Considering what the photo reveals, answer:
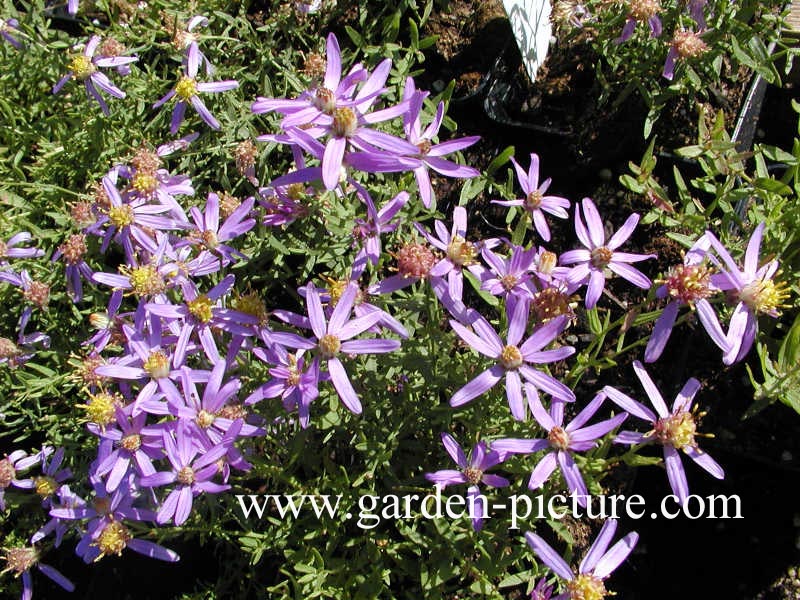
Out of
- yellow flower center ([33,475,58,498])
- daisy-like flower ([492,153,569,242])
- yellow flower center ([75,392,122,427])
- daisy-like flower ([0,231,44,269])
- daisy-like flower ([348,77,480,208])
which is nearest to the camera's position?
daisy-like flower ([348,77,480,208])

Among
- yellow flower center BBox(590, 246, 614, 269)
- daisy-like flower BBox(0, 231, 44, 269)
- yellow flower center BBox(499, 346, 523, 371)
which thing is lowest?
daisy-like flower BBox(0, 231, 44, 269)

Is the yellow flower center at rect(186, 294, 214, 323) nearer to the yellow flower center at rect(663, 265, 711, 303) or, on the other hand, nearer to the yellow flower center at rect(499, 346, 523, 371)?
the yellow flower center at rect(499, 346, 523, 371)

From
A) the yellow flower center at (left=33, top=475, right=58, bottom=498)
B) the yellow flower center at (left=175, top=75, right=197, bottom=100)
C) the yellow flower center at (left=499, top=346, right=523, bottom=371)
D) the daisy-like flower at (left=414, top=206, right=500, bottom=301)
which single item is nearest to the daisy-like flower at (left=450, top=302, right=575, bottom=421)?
the yellow flower center at (left=499, top=346, right=523, bottom=371)

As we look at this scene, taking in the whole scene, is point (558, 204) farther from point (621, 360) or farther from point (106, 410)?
point (106, 410)

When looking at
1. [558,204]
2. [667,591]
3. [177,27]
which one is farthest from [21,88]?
[667,591]

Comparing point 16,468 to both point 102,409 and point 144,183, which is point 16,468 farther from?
point 144,183

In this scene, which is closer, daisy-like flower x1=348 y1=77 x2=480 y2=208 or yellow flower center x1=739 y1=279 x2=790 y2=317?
daisy-like flower x1=348 y1=77 x2=480 y2=208
